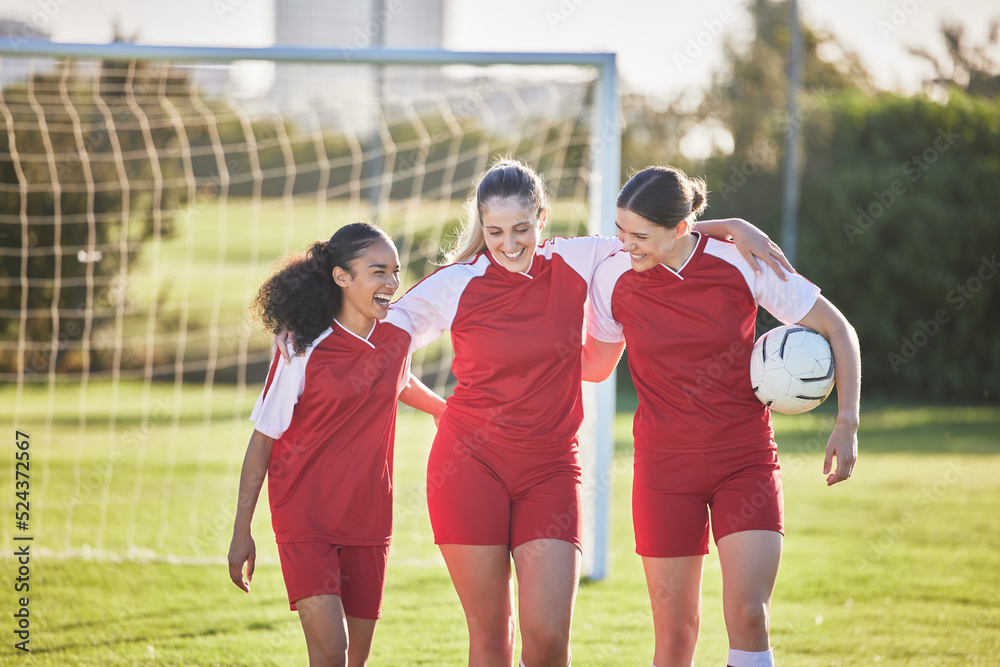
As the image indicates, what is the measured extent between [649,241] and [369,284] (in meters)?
0.95

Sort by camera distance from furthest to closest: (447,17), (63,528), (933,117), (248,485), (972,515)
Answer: (447,17) < (933,117) < (972,515) < (63,528) < (248,485)

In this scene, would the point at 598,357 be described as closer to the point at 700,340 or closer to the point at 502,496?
the point at 700,340

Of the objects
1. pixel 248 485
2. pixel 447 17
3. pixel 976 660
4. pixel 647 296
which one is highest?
pixel 447 17

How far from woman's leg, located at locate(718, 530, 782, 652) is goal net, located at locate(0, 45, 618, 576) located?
1.66 meters

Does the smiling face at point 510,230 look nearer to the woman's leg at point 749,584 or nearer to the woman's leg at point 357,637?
the woman's leg at point 749,584

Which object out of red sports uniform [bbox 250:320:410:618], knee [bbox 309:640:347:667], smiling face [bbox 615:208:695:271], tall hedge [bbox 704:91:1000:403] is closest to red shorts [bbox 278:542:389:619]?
red sports uniform [bbox 250:320:410:618]

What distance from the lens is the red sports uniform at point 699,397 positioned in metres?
2.94

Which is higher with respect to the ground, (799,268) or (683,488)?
(683,488)

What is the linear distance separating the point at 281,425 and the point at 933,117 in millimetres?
16098

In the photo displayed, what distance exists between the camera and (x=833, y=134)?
54.2 ft

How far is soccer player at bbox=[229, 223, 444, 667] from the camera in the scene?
2.91 m

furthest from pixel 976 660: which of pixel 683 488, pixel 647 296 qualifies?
pixel 647 296

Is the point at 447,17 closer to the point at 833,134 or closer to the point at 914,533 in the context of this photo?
the point at 833,134

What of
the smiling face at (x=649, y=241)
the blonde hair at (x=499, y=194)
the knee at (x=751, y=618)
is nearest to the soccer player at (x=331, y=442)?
the blonde hair at (x=499, y=194)
